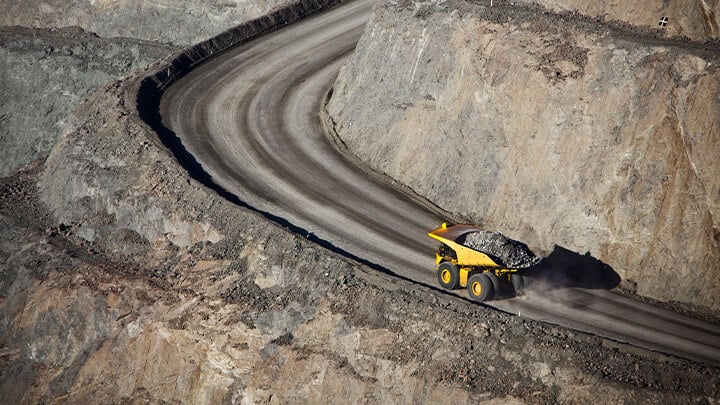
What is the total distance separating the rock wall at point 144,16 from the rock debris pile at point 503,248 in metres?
28.3

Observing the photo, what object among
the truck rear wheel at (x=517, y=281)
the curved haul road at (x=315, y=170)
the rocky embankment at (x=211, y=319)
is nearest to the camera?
the rocky embankment at (x=211, y=319)

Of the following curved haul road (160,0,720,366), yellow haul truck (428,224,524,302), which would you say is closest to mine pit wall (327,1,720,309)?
curved haul road (160,0,720,366)

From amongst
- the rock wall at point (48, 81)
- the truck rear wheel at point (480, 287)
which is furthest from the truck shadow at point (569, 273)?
the rock wall at point (48, 81)

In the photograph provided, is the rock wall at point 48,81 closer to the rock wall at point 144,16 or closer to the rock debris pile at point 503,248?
the rock wall at point 144,16

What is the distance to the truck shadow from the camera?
22.1m

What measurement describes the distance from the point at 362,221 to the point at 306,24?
17.9m

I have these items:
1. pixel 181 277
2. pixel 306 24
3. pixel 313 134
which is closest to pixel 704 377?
pixel 181 277

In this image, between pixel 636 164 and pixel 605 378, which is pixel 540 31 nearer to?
pixel 636 164

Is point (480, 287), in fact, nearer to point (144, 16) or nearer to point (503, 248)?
point (503, 248)

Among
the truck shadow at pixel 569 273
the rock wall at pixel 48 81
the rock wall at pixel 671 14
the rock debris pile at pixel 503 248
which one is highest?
the rock wall at pixel 48 81

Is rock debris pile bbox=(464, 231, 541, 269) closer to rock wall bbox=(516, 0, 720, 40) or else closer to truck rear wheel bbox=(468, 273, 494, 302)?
truck rear wheel bbox=(468, 273, 494, 302)

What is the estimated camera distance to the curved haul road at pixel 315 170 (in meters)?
20.5

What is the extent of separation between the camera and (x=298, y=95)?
33406 mm

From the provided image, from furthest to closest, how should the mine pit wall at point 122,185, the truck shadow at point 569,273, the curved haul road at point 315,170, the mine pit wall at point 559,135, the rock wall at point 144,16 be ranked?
the rock wall at point 144,16 → the mine pit wall at point 122,185 → the truck shadow at point 569,273 → the mine pit wall at point 559,135 → the curved haul road at point 315,170
